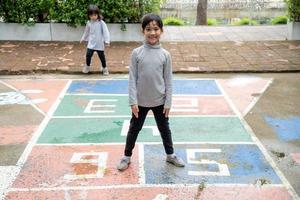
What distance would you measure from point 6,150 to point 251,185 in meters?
2.84

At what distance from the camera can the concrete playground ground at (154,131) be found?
14.5 feet

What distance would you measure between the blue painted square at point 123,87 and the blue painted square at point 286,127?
159 centimetres

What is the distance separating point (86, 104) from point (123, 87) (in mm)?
1213

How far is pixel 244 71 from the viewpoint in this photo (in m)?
9.16

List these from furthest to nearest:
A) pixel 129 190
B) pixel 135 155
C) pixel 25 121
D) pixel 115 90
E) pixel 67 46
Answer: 1. pixel 67 46
2. pixel 115 90
3. pixel 25 121
4. pixel 135 155
5. pixel 129 190

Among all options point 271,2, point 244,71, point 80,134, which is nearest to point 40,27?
point 244,71

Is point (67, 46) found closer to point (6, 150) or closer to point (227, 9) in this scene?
point (6, 150)

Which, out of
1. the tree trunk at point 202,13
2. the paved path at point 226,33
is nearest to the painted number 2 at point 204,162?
the paved path at point 226,33

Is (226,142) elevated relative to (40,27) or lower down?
lower down

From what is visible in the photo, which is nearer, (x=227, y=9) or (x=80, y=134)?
(x=80, y=134)

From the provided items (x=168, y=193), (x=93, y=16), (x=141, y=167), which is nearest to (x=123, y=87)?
(x=93, y=16)

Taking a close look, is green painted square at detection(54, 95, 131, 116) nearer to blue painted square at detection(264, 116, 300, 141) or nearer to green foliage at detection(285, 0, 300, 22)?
blue painted square at detection(264, 116, 300, 141)

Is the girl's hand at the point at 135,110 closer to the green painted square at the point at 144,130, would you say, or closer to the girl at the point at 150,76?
the girl at the point at 150,76

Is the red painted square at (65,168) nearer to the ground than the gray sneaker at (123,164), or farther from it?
nearer to the ground
